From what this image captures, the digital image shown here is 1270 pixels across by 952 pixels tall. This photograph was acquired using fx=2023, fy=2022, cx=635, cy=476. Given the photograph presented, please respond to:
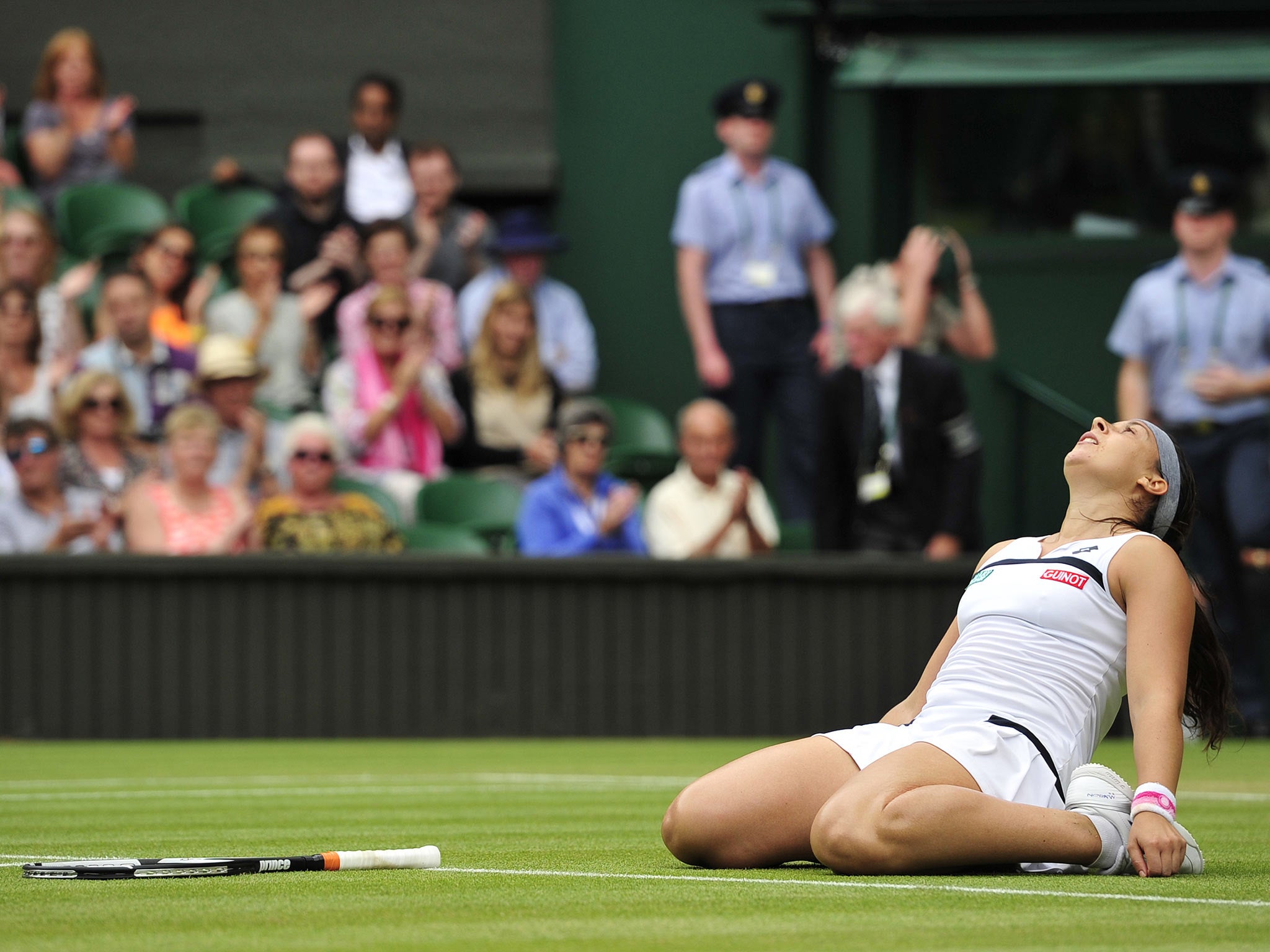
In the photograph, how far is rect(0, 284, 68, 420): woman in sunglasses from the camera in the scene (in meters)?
11.5

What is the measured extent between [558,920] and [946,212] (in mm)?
11415

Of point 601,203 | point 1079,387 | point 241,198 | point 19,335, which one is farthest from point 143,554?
point 1079,387

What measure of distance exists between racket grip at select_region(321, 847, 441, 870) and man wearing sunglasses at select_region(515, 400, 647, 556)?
636 cm

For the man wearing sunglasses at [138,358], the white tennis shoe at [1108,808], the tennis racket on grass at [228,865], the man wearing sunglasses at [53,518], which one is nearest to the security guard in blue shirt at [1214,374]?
the man wearing sunglasses at [138,358]

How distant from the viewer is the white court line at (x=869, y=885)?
380 cm

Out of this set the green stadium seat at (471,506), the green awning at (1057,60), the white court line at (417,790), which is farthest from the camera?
the green awning at (1057,60)

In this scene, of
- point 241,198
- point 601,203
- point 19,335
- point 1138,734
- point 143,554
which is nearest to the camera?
point 1138,734

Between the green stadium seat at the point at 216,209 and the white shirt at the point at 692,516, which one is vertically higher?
the green stadium seat at the point at 216,209

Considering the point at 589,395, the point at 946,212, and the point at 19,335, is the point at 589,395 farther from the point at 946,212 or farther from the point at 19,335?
the point at 19,335

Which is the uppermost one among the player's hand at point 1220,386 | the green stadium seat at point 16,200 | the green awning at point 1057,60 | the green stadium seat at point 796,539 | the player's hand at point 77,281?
the green awning at point 1057,60

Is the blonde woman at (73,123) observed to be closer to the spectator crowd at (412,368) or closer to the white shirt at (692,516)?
the spectator crowd at (412,368)

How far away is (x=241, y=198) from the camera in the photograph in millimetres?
14000

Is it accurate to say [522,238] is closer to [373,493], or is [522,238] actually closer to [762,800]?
[373,493]

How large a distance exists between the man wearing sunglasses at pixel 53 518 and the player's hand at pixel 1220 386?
579 centimetres
